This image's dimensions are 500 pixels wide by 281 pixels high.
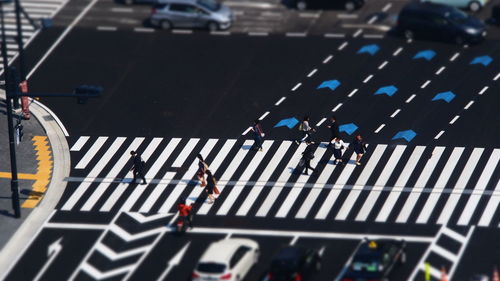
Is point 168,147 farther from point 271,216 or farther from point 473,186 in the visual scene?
point 473,186

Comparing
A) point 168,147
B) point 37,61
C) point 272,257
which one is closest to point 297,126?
point 168,147

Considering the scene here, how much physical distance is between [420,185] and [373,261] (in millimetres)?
10048

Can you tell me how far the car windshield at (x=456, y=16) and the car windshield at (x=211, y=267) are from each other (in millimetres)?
30462

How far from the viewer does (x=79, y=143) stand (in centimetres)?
6256

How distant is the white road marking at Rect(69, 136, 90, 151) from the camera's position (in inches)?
2444

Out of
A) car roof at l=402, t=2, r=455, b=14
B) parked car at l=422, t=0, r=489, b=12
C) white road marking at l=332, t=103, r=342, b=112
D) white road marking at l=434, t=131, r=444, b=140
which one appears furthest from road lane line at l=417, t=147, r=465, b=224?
parked car at l=422, t=0, r=489, b=12

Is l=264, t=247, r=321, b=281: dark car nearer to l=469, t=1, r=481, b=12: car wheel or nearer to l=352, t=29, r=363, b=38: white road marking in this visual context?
l=352, t=29, r=363, b=38: white road marking

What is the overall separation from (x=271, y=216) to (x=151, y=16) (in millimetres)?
25410

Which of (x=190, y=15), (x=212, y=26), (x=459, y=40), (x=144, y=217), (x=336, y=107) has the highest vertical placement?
(x=459, y=40)

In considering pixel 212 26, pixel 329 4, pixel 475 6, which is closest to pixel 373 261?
pixel 212 26

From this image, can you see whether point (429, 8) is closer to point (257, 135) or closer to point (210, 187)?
point (257, 135)

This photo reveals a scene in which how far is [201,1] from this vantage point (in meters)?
76.1

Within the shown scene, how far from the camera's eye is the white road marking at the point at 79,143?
62.1 metres

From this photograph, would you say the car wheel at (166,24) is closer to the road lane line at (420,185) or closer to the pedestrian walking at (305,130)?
the pedestrian walking at (305,130)
